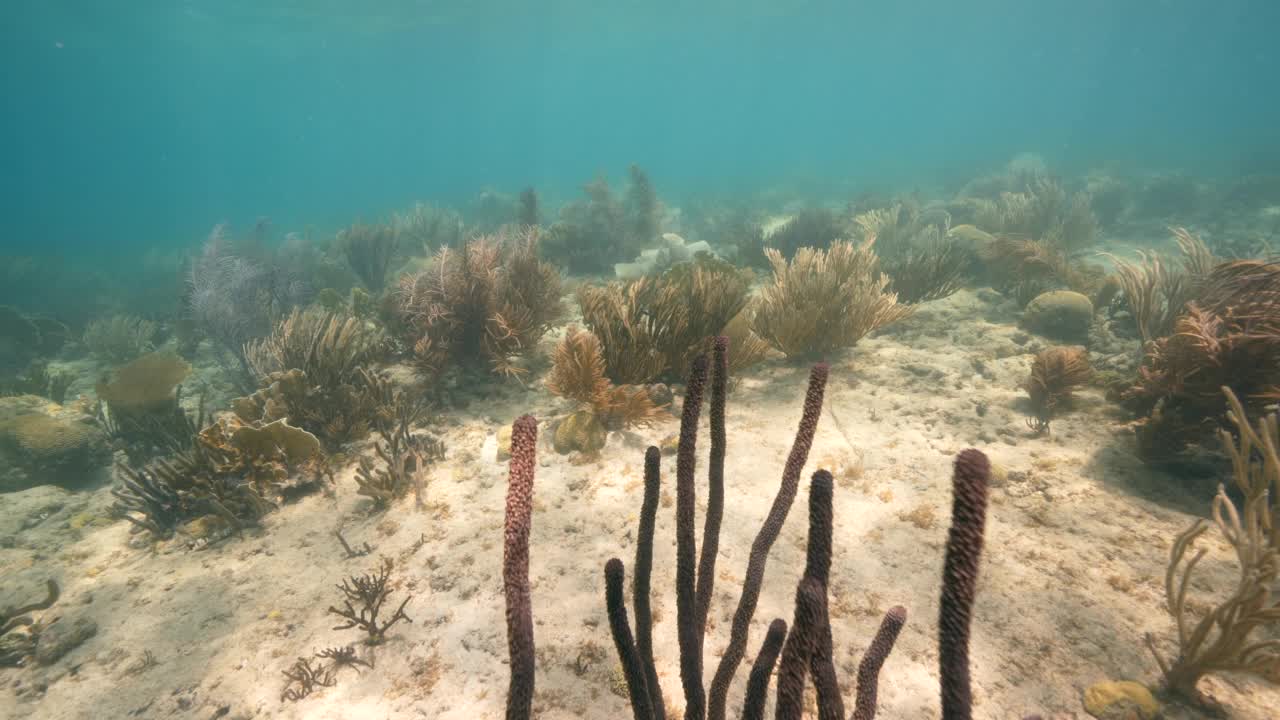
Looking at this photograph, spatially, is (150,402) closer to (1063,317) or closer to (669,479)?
(669,479)

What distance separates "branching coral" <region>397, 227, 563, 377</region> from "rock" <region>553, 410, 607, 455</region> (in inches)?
51.9

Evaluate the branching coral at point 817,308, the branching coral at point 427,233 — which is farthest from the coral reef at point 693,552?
the branching coral at point 427,233

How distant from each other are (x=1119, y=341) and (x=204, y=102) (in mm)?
161274

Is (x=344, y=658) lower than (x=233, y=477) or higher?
lower

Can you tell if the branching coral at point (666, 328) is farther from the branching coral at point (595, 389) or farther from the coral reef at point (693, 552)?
the coral reef at point (693, 552)

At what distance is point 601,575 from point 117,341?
13.8 metres

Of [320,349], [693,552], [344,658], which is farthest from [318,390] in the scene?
[693,552]

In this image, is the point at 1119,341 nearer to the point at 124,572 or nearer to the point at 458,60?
the point at 124,572

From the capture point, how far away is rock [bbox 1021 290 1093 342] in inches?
252

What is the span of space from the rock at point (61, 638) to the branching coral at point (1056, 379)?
7789 millimetres

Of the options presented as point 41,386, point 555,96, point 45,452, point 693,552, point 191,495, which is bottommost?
point 41,386

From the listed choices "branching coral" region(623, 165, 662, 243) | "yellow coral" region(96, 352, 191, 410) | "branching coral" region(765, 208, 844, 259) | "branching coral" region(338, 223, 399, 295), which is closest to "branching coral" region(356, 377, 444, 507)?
"yellow coral" region(96, 352, 191, 410)

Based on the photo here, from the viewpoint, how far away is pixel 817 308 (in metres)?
5.79

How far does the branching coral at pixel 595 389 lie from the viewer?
4727 millimetres
